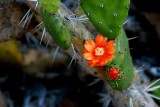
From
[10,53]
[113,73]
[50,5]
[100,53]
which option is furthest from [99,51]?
[10,53]

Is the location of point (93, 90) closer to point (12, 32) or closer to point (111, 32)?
point (12, 32)

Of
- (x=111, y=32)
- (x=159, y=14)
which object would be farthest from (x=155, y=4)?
(x=111, y=32)

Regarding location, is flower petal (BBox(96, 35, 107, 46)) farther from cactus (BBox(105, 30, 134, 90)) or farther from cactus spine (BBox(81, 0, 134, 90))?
cactus (BBox(105, 30, 134, 90))

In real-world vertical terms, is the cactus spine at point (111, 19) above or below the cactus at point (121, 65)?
above

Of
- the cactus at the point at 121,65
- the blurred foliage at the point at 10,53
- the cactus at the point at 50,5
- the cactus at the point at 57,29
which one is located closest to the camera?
the cactus at the point at 50,5

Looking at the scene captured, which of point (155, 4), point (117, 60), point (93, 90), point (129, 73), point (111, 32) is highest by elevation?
point (111, 32)

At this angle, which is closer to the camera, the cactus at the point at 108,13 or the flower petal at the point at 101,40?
the cactus at the point at 108,13

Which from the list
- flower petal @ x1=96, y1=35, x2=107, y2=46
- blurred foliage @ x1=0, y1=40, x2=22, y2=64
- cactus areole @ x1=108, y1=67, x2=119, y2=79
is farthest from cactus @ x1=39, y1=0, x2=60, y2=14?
blurred foliage @ x1=0, y1=40, x2=22, y2=64

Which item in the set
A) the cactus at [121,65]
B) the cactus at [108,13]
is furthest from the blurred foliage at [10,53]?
the cactus at [108,13]

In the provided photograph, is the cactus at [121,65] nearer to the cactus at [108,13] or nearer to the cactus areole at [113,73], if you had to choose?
the cactus areole at [113,73]
